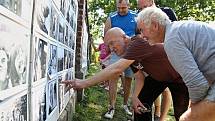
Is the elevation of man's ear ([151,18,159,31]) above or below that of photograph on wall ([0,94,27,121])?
above

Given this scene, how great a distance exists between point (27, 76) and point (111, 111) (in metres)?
4.37

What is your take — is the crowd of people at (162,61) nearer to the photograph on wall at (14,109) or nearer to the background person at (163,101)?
the background person at (163,101)

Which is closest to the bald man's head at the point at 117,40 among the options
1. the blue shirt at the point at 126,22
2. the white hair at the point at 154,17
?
the white hair at the point at 154,17

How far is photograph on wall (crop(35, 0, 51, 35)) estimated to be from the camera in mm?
2315

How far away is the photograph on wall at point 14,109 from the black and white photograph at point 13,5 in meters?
0.37

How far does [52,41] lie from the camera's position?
3.01m

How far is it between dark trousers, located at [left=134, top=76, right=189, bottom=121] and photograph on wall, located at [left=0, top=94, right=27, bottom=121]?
288 cm

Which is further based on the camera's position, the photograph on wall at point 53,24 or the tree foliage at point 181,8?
the tree foliage at point 181,8

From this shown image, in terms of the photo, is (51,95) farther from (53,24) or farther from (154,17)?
(154,17)

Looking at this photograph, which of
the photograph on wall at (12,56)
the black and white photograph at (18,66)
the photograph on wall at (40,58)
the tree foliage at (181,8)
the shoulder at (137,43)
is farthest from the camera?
the tree foliage at (181,8)

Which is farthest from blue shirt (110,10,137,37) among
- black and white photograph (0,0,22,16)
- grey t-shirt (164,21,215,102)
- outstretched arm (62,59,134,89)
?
black and white photograph (0,0,22,16)

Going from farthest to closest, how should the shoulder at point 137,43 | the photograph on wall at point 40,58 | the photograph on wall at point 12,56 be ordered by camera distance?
the shoulder at point 137,43 → the photograph on wall at point 40,58 → the photograph on wall at point 12,56

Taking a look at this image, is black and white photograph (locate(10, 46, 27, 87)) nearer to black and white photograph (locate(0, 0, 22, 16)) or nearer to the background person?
black and white photograph (locate(0, 0, 22, 16))

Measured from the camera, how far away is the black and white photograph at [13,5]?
1.62 metres
